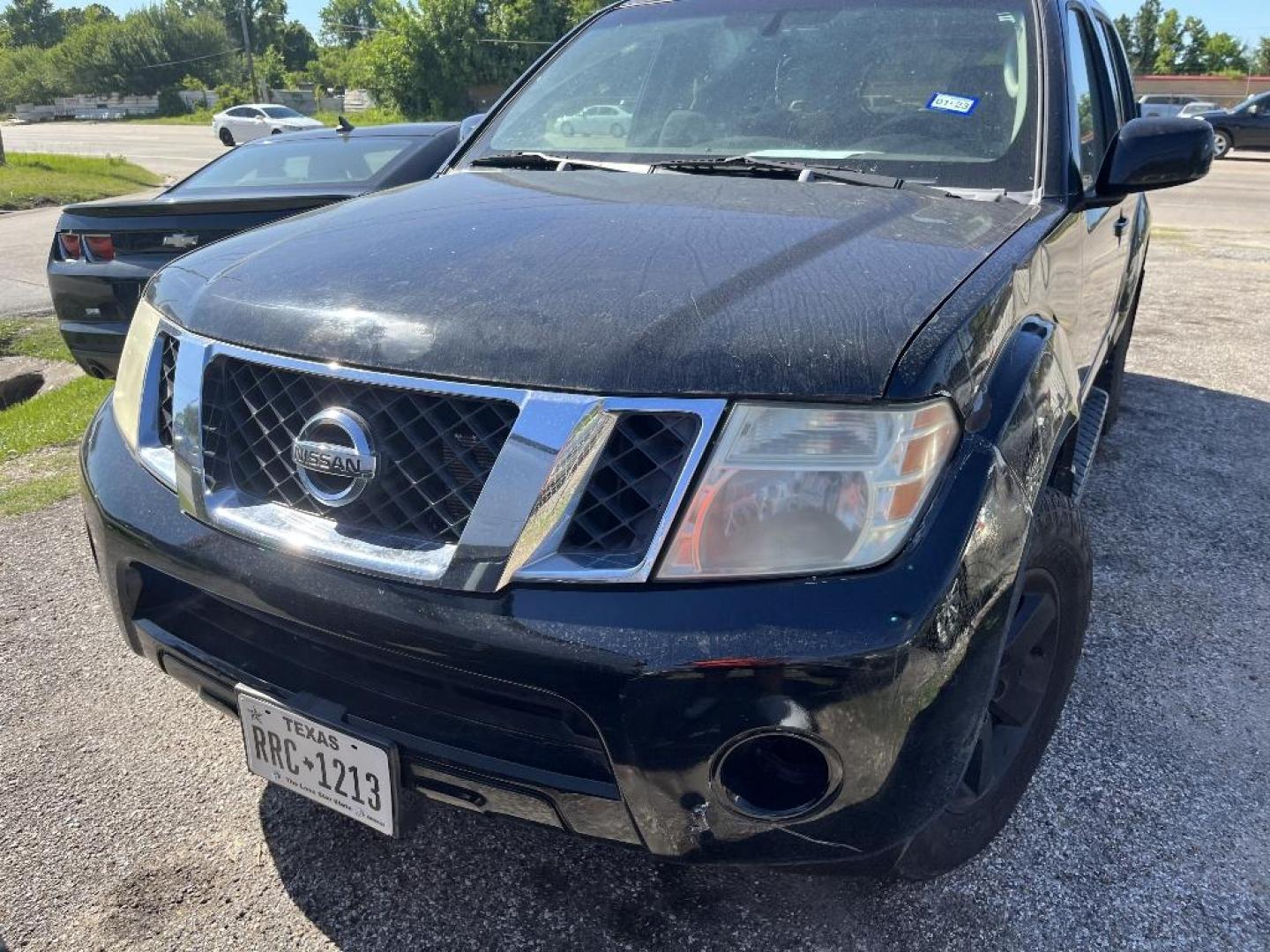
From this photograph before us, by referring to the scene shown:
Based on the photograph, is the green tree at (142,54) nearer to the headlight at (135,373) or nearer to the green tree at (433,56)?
the green tree at (433,56)

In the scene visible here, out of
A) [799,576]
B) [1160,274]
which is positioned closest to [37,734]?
[799,576]

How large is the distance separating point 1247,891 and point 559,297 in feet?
5.77

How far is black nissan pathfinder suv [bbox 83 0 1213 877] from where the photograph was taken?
4.54 feet

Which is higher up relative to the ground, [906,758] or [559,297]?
[559,297]

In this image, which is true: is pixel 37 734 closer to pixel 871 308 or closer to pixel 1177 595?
pixel 871 308

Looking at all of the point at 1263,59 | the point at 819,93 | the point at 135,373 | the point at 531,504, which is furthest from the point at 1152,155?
the point at 1263,59

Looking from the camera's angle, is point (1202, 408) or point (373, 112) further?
point (373, 112)

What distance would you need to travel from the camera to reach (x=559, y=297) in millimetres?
1601

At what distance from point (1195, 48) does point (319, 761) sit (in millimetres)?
84510

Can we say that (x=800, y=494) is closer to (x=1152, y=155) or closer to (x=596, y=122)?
(x=1152, y=155)

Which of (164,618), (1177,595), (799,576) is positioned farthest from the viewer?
(1177,595)

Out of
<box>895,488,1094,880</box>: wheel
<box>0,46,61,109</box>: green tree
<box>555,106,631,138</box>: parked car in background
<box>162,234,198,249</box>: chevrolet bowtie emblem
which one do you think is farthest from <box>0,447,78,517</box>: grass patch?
<box>0,46,61,109</box>: green tree

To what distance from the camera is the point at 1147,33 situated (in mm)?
70375

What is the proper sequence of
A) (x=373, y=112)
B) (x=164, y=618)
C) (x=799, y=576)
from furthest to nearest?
(x=373, y=112), (x=164, y=618), (x=799, y=576)
